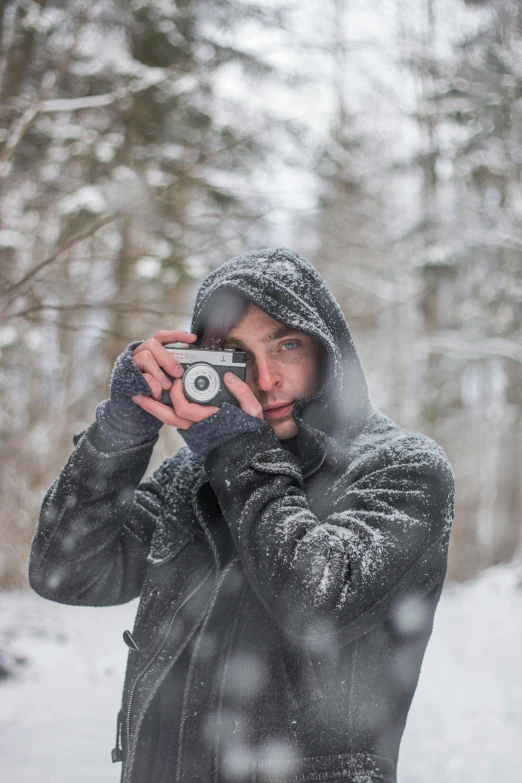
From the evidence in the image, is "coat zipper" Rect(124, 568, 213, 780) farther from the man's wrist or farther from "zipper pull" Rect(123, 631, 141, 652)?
the man's wrist

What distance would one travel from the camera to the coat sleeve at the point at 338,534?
1206mm

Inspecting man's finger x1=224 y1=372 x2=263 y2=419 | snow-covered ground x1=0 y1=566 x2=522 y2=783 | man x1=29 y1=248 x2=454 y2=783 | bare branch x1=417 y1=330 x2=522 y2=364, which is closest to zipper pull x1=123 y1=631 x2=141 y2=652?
man x1=29 y1=248 x2=454 y2=783

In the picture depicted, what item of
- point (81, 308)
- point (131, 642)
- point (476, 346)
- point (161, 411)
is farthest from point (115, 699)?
point (476, 346)

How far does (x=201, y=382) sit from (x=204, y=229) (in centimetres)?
402

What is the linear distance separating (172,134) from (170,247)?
128cm

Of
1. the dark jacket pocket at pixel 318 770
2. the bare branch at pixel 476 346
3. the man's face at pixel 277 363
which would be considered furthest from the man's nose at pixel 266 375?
the bare branch at pixel 476 346

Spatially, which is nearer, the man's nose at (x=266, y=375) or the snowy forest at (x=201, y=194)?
the man's nose at (x=266, y=375)

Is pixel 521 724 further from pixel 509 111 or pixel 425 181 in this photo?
pixel 425 181

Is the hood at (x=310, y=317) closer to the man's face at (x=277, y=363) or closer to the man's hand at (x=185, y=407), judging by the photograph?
the man's face at (x=277, y=363)

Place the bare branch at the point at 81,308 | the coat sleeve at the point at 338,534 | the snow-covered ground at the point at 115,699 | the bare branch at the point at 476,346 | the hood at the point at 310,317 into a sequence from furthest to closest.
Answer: the bare branch at the point at 476,346, the snow-covered ground at the point at 115,699, the bare branch at the point at 81,308, the hood at the point at 310,317, the coat sleeve at the point at 338,534

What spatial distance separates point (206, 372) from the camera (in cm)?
146

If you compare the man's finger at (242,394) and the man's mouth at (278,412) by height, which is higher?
the man's finger at (242,394)

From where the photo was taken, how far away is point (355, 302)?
1466 cm

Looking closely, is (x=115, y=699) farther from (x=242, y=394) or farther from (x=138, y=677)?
(x=242, y=394)
